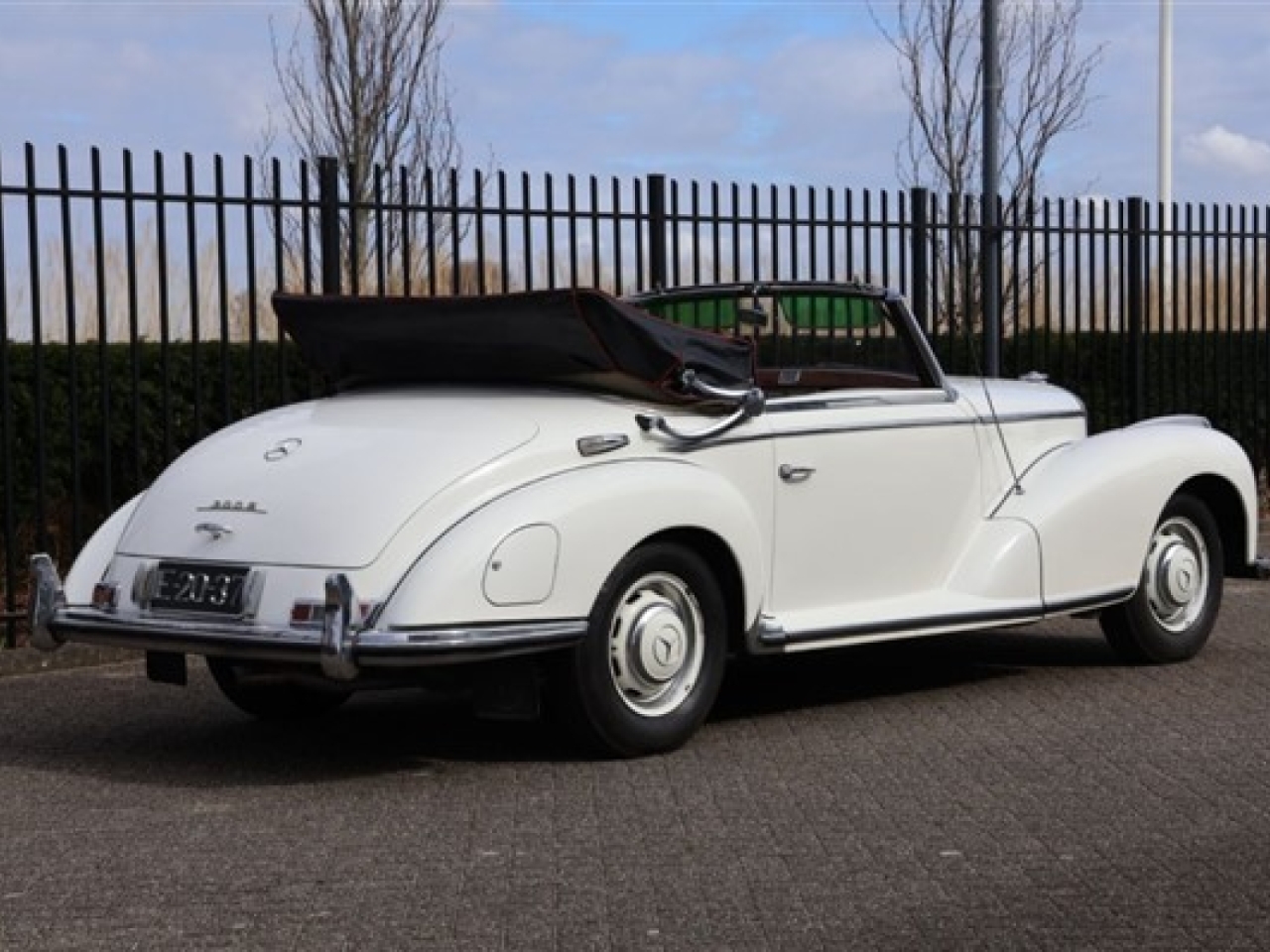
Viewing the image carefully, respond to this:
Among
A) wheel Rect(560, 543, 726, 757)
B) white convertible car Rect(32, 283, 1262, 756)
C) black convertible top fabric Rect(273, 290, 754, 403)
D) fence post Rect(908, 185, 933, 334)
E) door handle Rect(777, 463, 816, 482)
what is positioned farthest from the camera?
fence post Rect(908, 185, 933, 334)

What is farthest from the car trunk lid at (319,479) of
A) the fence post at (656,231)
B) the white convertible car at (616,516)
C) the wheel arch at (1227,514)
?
the fence post at (656,231)

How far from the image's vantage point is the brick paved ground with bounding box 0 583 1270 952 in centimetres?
514

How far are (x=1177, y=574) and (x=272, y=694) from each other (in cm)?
365

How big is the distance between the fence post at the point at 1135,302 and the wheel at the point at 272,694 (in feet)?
28.6

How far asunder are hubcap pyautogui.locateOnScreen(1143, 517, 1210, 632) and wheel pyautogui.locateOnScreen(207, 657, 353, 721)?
325 centimetres

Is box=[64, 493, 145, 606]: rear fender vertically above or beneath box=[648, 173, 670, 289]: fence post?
beneath

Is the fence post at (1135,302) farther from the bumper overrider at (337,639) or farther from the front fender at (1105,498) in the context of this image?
the bumper overrider at (337,639)

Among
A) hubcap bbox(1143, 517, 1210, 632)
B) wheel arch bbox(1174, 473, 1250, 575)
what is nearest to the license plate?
hubcap bbox(1143, 517, 1210, 632)

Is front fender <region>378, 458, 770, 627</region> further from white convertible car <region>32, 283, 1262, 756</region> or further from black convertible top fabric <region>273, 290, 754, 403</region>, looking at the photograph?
black convertible top fabric <region>273, 290, 754, 403</region>

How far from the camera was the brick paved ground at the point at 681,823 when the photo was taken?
16.9 ft

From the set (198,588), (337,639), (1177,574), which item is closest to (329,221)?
(198,588)

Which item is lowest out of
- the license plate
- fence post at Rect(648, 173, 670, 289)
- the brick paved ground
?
the brick paved ground

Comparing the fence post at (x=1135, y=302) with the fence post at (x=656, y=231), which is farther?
the fence post at (x=1135, y=302)

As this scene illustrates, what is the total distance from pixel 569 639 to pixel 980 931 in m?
2.03
